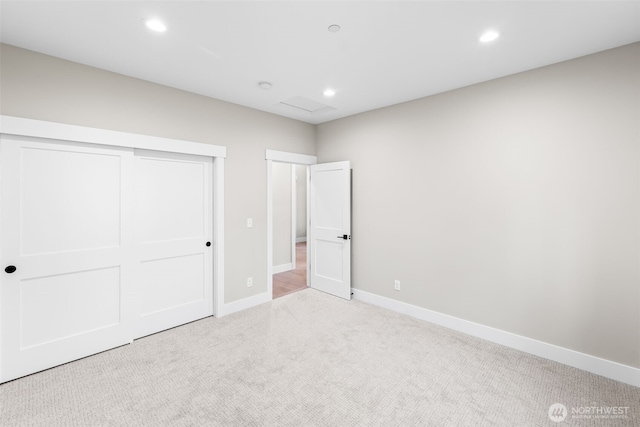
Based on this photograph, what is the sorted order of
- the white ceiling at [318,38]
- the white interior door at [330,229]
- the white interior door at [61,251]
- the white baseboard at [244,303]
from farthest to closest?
the white interior door at [330,229]
the white baseboard at [244,303]
the white interior door at [61,251]
the white ceiling at [318,38]

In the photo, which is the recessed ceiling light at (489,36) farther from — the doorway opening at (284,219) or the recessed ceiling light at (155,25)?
the doorway opening at (284,219)

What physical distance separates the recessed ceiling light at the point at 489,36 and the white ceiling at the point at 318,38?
0.13 ft

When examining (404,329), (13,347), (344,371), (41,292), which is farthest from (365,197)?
(13,347)

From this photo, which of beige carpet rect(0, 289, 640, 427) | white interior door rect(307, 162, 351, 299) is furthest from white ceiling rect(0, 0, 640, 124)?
beige carpet rect(0, 289, 640, 427)

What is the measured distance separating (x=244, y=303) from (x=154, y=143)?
2204mm

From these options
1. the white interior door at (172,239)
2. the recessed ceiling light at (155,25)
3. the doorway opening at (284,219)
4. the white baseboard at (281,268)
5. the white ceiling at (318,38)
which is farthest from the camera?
the doorway opening at (284,219)

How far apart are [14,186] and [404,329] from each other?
3849 mm

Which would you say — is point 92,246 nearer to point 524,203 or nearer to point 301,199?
point 524,203

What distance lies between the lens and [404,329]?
10.7 ft

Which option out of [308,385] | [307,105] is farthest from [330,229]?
[308,385]

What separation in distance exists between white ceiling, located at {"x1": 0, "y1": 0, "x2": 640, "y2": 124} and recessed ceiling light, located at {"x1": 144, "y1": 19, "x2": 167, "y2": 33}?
0.14 ft

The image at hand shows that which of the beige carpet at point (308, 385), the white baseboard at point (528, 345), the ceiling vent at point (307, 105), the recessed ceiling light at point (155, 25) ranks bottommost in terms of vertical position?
the beige carpet at point (308, 385)

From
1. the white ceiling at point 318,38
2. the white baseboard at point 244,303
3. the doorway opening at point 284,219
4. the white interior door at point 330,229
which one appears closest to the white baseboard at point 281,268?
the doorway opening at point 284,219

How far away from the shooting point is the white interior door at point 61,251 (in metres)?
2.30
